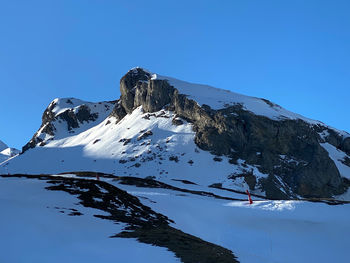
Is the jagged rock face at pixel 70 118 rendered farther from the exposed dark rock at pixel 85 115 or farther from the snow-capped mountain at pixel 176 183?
the snow-capped mountain at pixel 176 183

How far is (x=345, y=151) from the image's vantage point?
338ft

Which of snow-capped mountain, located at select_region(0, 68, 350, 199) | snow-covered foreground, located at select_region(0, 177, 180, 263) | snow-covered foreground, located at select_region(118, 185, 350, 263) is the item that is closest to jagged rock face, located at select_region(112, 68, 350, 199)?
snow-capped mountain, located at select_region(0, 68, 350, 199)

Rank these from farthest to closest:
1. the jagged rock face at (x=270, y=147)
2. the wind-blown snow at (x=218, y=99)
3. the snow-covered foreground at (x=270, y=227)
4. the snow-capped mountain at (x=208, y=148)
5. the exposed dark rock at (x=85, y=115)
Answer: the exposed dark rock at (x=85, y=115), the wind-blown snow at (x=218, y=99), the jagged rock face at (x=270, y=147), the snow-capped mountain at (x=208, y=148), the snow-covered foreground at (x=270, y=227)

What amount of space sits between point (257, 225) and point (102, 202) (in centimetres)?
976

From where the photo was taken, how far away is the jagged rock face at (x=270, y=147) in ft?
234

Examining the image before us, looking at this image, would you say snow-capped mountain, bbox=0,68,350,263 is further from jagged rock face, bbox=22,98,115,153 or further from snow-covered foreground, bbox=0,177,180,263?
jagged rock face, bbox=22,98,115,153

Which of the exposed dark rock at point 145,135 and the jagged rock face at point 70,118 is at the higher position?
the jagged rock face at point 70,118

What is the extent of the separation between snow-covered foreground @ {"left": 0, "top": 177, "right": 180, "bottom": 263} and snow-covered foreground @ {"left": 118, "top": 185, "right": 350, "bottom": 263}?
4781 mm

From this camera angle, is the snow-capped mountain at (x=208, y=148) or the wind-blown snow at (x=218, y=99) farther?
the wind-blown snow at (x=218, y=99)

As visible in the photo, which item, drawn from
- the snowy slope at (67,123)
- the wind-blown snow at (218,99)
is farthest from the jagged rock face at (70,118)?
the wind-blown snow at (218,99)

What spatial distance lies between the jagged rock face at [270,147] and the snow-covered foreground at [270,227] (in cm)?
4381

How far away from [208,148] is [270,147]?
53.8 feet

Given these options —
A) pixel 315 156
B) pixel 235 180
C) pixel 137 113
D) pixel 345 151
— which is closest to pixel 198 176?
pixel 235 180

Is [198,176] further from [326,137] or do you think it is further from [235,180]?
[326,137]
